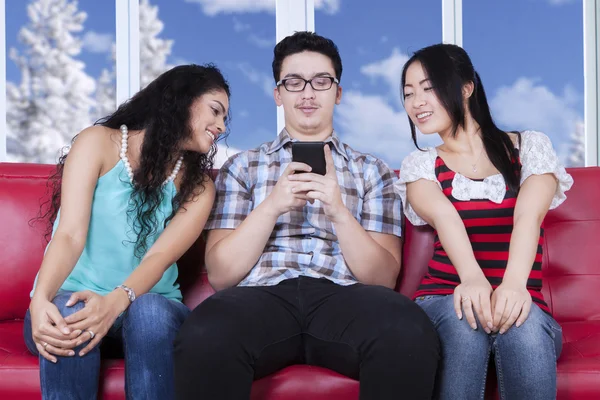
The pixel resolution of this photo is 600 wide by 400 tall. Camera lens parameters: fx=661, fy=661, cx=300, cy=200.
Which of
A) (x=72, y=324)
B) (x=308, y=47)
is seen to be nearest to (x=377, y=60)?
(x=308, y=47)

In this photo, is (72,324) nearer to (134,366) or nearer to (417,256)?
(134,366)

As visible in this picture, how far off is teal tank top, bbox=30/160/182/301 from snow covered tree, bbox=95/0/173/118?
318 centimetres

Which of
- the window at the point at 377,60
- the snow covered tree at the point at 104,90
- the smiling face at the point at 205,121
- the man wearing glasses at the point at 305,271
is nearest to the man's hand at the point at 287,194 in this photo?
the man wearing glasses at the point at 305,271

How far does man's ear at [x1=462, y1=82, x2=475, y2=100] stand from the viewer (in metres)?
1.83

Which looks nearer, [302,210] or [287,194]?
[287,194]

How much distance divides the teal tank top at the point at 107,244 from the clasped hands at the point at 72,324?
19 cm

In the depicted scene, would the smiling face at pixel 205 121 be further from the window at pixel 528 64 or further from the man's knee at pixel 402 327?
the window at pixel 528 64

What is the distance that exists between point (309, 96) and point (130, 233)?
66 centimetres

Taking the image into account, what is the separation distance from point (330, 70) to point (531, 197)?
2.33ft

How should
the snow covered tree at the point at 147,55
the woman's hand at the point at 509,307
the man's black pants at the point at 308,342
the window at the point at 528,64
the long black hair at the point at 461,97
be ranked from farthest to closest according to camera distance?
the snow covered tree at the point at 147,55 < the window at the point at 528,64 < the long black hair at the point at 461,97 < the woman's hand at the point at 509,307 < the man's black pants at the point at 308,342

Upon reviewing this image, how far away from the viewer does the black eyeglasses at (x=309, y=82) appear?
77.4 inches

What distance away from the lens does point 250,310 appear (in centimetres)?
150

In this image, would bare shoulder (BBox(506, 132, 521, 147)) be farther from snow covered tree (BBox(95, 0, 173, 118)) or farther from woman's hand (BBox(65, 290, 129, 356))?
snow covered tree (BBox(95, 0, 173, 118))

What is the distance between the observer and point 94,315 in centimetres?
144
